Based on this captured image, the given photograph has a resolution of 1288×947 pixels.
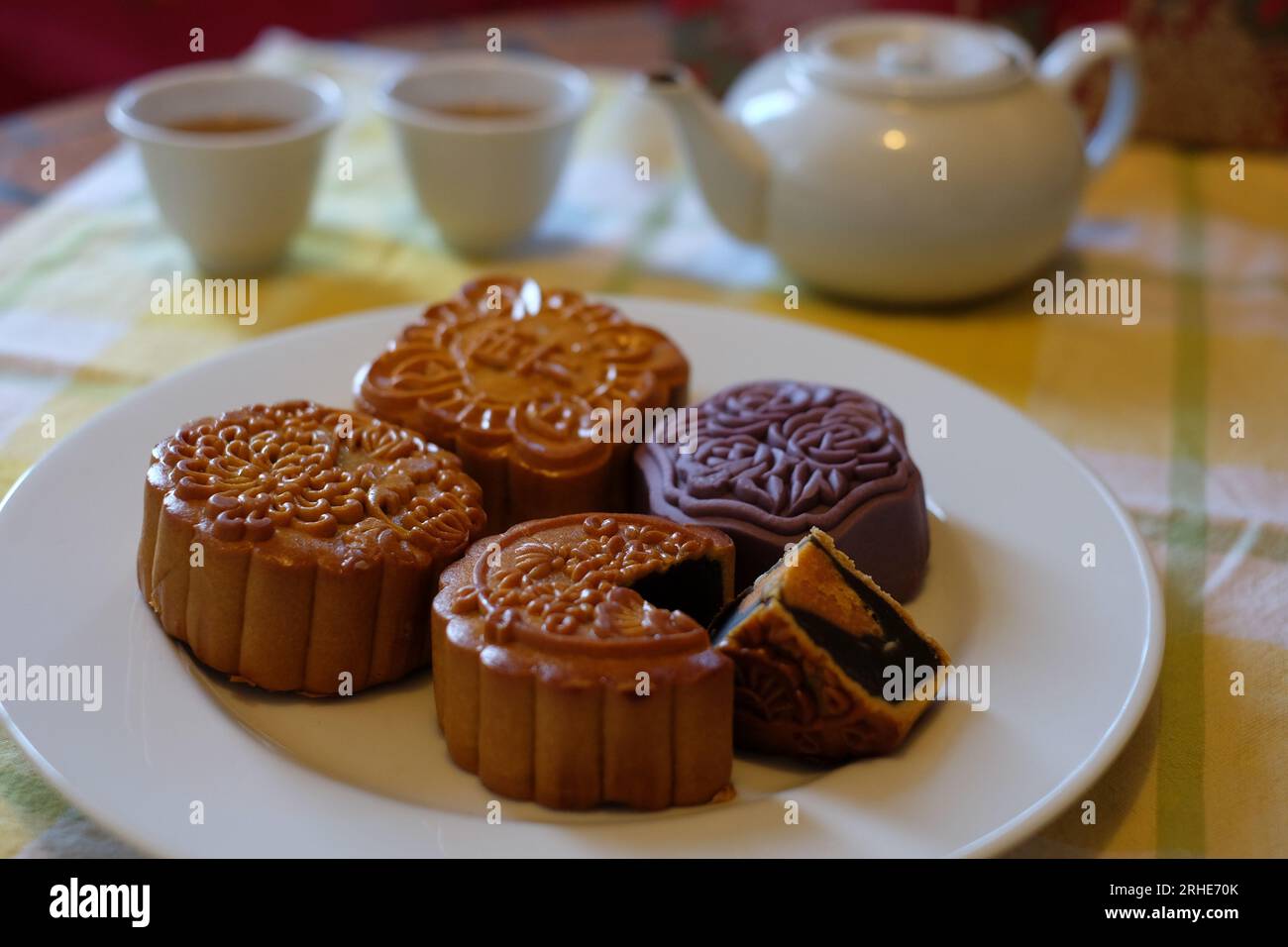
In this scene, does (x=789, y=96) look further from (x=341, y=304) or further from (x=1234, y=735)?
(x=1234, y=735)

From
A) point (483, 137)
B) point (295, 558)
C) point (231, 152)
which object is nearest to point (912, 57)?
point (483, 137)

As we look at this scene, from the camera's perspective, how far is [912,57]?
2307 mm

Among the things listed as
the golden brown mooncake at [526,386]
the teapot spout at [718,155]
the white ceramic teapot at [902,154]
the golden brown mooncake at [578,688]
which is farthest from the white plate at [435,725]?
the teapot spout at [718,155]

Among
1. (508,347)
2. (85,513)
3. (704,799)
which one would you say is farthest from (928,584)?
(85,513)

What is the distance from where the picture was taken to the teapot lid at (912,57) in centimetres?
227

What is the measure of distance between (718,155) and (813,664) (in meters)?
1.27

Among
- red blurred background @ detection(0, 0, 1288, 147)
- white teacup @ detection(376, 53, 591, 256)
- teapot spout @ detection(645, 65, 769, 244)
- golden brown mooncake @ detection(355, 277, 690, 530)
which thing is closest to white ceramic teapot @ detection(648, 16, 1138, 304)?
teapot spout @ detection(645, 65, 769, 244)

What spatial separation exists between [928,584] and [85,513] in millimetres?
1030

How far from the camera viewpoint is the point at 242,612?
1421 mm

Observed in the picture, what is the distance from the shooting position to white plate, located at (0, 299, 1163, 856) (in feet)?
3.97

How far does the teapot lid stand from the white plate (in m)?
0.64

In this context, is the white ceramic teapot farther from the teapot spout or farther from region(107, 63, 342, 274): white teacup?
region(107, 63, 342, 274): white teacup

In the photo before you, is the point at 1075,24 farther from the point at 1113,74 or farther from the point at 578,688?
the point at 578,688
